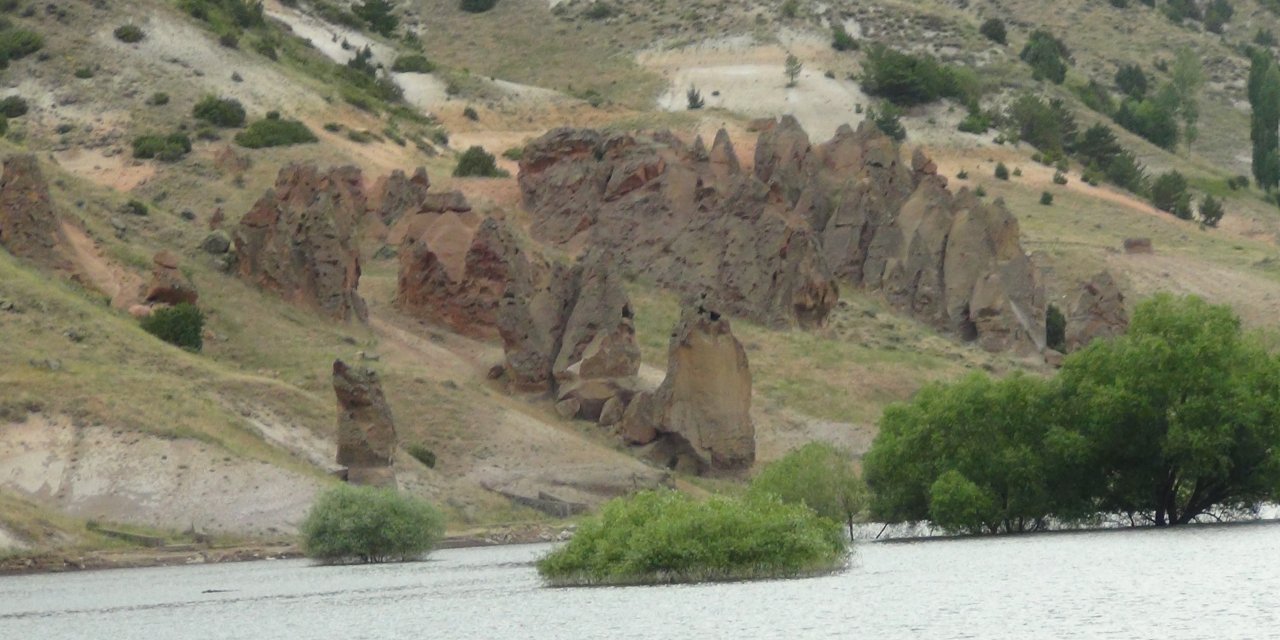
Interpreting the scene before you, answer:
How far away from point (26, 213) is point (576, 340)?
2488 centimetres

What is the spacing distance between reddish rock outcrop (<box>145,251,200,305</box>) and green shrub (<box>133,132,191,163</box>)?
3025cm

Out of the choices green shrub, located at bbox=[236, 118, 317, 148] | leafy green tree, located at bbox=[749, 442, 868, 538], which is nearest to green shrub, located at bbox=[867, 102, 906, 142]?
green shrub, located at bbox=[236, 118, 317, 148]

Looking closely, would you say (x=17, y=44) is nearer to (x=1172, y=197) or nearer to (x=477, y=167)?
(x=477, y=167)

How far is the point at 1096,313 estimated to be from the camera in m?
135

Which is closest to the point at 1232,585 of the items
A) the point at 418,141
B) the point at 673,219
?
the point at 673,219

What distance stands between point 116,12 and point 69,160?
21637mm

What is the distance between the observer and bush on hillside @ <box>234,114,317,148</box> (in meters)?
142

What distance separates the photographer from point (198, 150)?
14125 cm

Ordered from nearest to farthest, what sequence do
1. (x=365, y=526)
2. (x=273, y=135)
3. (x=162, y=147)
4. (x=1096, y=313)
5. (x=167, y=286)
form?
(x=365, y=526) < (x=167, y=286) < (x=1096, y=313) < (x=162, y=147) < (x=273, y=135)

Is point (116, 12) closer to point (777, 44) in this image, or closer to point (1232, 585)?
point (777, 44)

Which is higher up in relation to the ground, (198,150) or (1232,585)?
(1232,585)

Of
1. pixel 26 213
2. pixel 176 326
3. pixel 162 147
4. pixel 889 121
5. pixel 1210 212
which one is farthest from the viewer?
pixel 889 121

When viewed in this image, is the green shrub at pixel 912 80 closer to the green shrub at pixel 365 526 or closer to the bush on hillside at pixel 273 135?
the bush on hillside at pixel 273 135

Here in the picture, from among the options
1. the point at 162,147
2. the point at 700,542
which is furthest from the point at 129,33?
the point at 700,542
